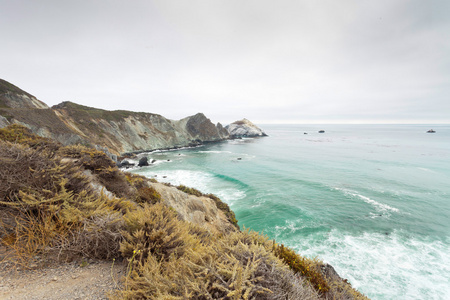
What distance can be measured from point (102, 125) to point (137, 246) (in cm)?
6630

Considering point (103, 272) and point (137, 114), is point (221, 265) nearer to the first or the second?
point (103, 272)

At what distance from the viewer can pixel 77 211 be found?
3938mm

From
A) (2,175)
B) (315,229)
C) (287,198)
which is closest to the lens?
(2,175)

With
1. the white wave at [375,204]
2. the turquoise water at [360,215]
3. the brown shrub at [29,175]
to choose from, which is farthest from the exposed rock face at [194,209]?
the white wave at [375,204]

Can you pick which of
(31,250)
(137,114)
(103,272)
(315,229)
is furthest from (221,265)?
(137,114)

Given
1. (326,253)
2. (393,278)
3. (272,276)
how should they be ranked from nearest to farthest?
(272,276)
(393,278)
(326,253)

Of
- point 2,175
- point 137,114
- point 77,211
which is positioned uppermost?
point 137,114

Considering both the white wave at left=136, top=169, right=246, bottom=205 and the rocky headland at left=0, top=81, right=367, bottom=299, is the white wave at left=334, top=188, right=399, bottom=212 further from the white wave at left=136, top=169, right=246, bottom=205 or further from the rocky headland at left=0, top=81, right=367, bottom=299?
the rocky headland at left=0, top=81, right=367, bottom=299

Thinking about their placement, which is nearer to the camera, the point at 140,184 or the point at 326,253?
the point at 140,184

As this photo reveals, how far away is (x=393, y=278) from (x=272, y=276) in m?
14.1

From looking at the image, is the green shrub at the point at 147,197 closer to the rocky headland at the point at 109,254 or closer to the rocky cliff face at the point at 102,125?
the rocky headland at the point at 109,254

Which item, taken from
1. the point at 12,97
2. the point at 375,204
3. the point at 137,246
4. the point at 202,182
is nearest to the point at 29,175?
the point at 137,246

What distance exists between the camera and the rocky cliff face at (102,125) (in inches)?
1431

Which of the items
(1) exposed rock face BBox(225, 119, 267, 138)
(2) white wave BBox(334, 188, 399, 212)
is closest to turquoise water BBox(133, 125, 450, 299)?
(2) white wave BBox(334, 188, 399, 212)
